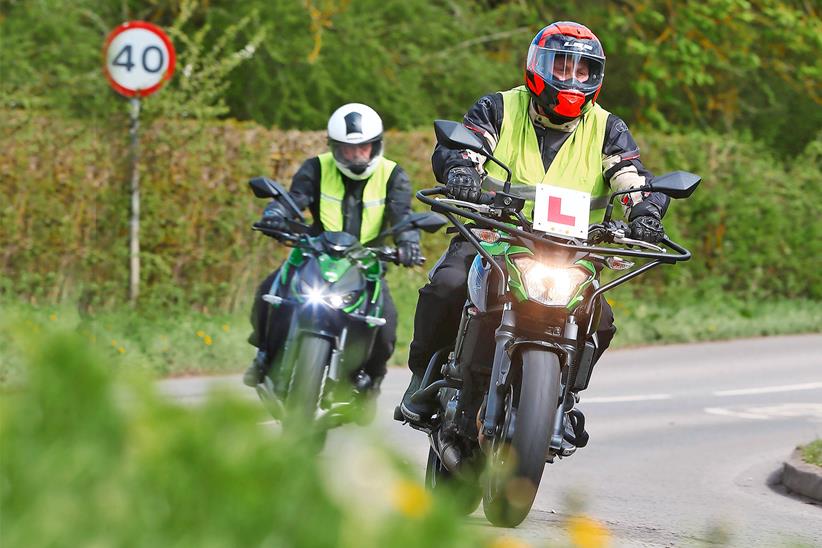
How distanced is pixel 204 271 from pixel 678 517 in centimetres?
848

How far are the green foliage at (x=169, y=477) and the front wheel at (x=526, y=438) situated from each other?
2.94 meters

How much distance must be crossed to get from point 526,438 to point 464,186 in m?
1.01

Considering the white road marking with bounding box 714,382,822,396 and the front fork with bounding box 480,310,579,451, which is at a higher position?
the front fork with bounding box 480,310,579,451

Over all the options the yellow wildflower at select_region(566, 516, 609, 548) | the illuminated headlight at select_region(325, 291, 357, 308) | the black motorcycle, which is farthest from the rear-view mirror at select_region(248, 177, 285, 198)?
the yellow wildflower at select_region(566, 516, 609, 548)

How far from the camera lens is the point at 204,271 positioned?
1522 cm

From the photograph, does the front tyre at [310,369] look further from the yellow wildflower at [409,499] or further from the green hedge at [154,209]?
the green hedge at [154,209]

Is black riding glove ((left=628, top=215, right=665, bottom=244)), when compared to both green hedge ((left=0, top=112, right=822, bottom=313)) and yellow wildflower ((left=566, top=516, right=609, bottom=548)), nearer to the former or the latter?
yellow wildflower ((left=566, top=516, right=609, bottom=548))

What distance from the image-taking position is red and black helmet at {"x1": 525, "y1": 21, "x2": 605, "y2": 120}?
21.4 feet

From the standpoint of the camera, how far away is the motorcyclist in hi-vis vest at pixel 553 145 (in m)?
6.52

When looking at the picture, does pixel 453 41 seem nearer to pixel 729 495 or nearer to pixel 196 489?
pixel 729 495

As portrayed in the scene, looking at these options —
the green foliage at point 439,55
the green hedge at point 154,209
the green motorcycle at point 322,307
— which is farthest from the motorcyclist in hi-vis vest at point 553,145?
the green foliage at point 439,55

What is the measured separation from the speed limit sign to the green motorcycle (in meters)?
4.96

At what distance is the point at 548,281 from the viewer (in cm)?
612

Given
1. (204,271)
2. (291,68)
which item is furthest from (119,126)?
(291,68)
